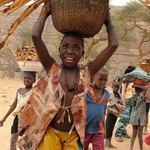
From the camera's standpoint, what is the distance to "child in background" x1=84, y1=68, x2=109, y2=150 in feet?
14.6

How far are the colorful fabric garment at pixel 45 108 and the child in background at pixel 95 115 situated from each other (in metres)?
1.51

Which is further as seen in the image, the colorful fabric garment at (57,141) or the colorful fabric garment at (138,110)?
the colorful fabric garment at (138,110)

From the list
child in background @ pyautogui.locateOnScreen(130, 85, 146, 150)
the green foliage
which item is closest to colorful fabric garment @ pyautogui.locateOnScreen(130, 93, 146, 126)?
child in background @ pyautogui.locateOnScreen(130, 85, 146, 150)

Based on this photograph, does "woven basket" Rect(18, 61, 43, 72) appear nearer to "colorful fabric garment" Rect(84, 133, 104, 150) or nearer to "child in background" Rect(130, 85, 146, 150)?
"colorful fabric garment" Rect(84, 133, 104, 150)

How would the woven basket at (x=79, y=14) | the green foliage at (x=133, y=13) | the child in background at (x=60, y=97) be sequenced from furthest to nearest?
the green foliage at (x=133, y=13), the child in background at (x=60, y=97), the woven basket at (x=79, y=14)

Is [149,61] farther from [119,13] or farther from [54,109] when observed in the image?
[119,13]

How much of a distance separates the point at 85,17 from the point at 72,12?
10cm

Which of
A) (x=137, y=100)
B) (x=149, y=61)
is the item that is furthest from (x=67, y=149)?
(x=149, y=61)

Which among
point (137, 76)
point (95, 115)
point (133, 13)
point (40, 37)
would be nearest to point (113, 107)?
point (137, 76)

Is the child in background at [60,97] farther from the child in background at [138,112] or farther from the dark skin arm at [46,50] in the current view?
the child in background at [138,112]

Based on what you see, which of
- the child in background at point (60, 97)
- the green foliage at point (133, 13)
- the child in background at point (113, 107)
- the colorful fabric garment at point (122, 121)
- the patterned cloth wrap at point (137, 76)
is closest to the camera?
the child in background at point (60, 97)

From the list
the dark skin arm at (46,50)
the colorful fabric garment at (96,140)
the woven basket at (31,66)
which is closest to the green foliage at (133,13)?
the woven basket at (31,66)

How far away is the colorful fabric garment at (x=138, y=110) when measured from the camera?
6.00 m

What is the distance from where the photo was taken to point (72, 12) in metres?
2.69
